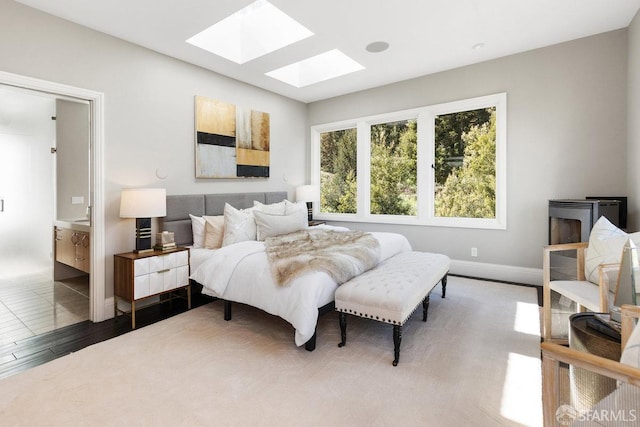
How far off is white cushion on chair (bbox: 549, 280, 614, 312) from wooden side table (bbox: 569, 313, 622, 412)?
23.1 inches

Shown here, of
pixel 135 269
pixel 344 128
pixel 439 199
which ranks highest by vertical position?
pixel 344 128

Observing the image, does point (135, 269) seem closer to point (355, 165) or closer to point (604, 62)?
point (355, 165)

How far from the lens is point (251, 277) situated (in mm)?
2656

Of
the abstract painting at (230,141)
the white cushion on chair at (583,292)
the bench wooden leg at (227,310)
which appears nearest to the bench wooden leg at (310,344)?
the bench wooden leg at (227,310)

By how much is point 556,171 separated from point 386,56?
8.17ft

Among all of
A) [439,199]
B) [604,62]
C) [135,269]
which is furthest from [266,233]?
[604,62]

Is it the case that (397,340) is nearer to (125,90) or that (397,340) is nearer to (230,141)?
(230,141)

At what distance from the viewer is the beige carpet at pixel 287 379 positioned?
1.68m

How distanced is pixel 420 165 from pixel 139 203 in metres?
3.77

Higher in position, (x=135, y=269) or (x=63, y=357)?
(x=135, y=269)

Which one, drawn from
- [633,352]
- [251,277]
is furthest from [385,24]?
[633,352]

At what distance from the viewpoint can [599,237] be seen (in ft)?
7.55

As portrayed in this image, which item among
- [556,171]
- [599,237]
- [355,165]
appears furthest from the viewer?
[355,165]

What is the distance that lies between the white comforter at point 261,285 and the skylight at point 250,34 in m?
2.32
